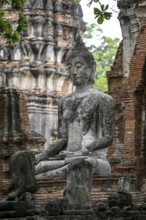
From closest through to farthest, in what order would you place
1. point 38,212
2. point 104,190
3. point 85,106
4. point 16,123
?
1. point 38,212
2. point 104,190
3. point 85,106
4. point 16,123

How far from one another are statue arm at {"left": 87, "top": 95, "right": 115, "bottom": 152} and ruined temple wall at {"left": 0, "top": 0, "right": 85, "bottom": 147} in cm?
2312

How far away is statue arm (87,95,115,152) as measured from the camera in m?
18.9

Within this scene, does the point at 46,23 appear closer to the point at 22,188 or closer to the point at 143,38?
the point at 143,38

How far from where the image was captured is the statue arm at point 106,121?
1891 centimetres

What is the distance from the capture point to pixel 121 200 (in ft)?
52.2

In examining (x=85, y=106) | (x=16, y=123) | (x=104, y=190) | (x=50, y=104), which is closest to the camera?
(x=104, y=190)

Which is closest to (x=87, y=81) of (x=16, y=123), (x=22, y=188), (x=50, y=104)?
(x=22, y=188)

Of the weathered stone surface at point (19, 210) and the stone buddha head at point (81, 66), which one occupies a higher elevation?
the stone buddha head at point (81, 66)

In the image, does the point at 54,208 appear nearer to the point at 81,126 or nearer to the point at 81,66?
the point at 81,126

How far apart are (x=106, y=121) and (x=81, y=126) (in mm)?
480

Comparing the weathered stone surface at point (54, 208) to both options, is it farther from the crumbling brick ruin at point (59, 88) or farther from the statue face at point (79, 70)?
the statue face at point (79, 70)

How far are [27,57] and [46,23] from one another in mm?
1607

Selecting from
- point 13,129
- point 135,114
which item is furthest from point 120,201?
point 13,129

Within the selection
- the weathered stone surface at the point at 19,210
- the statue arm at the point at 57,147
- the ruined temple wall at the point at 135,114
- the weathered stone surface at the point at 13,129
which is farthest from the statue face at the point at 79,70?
the weathered stone surface at the point at 13,129
